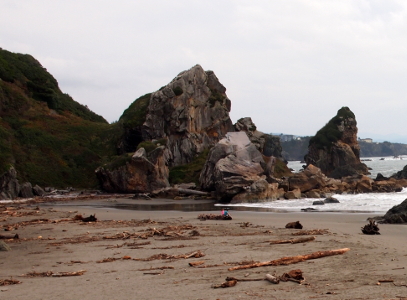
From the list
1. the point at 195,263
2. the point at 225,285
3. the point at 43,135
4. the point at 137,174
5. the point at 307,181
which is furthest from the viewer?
the point at 43,135

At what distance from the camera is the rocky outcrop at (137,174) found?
128ft

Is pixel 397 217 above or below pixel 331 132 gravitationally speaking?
below

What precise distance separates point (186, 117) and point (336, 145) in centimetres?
3910

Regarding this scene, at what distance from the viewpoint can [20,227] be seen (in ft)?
53.7

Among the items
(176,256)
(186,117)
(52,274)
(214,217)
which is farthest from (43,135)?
(52,274)

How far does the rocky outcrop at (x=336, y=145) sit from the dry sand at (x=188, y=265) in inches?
2554

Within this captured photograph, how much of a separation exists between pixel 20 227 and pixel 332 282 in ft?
41.0

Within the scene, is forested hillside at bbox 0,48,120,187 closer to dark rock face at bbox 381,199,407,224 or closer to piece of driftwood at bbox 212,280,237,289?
dark rock face at bbox 381,199,407,224

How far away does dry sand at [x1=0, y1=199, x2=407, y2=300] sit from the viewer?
21.7 ft

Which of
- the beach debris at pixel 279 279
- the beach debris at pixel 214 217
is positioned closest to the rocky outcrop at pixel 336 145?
the beach debris at pixel 214 217

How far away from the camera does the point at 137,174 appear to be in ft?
128

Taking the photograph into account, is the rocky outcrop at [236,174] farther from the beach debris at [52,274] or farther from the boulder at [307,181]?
the beach debris at [52,274]

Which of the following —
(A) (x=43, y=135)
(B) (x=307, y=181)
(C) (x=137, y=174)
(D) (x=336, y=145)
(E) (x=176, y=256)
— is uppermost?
(D) (x=336, y=145)

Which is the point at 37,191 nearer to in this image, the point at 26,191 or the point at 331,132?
the point at 26,191
